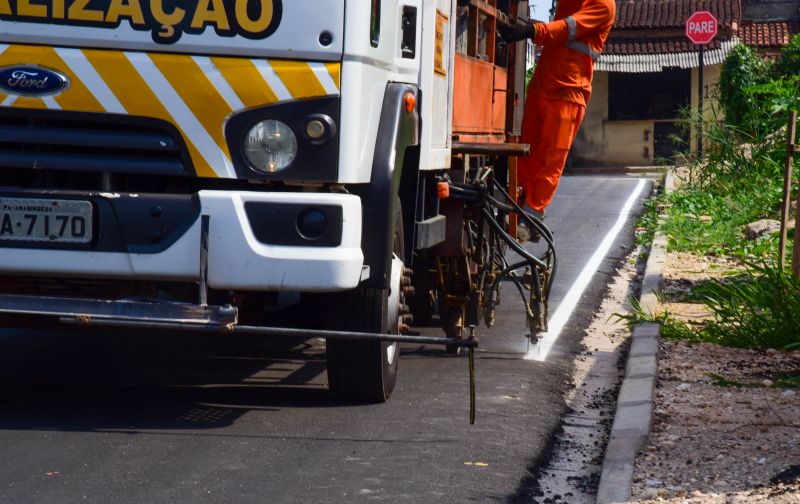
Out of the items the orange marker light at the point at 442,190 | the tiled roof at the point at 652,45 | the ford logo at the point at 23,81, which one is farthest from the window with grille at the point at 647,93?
the ford logo at the point at 23,81

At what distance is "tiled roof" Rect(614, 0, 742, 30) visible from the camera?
37.5 m

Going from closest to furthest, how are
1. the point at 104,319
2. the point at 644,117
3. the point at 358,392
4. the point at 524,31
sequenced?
the point at 104,319
the point at 358,392
the point at 524,31
the point at 644,117

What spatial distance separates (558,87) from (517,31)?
0.43 m

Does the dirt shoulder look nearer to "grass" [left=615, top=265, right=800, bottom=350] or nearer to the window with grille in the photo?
"grass" [left=615, top=265, right=800, bottom=350]

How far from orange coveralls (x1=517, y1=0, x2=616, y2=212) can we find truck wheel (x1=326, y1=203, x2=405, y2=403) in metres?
2.23

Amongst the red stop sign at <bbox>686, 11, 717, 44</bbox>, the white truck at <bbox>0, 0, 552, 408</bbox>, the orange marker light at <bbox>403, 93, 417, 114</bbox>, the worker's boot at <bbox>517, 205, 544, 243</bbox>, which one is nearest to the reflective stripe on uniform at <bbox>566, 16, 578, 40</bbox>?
the worker's boot at <bbox>517, 205, 544, 243</bbox>

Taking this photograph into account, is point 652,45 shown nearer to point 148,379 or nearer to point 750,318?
point 750,318

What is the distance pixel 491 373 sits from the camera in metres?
7.63

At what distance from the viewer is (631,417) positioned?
6328 millimetres

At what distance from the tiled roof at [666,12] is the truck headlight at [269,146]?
32735 mm

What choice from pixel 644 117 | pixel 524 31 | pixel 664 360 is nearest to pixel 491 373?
pixel 664 360

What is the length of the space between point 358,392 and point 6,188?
1888 millimetres

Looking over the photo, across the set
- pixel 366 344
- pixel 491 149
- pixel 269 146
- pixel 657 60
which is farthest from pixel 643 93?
pixel 269 146

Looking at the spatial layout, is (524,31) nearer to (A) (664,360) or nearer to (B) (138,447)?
(A) (664,360)
